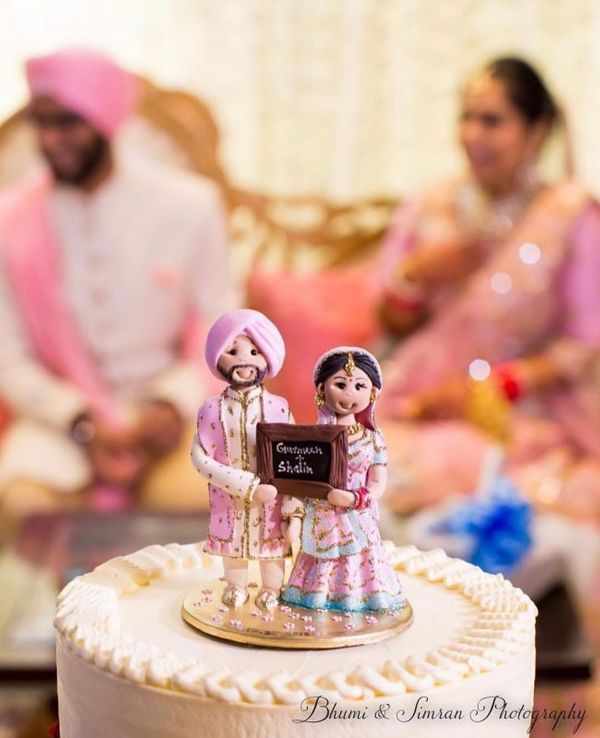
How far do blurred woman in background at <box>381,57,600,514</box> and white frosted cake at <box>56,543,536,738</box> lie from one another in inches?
94.0

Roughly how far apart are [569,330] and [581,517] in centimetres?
66

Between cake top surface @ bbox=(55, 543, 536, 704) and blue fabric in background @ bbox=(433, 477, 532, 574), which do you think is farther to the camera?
blue fabric in background @ bbox=(433, 477, 532, 574)

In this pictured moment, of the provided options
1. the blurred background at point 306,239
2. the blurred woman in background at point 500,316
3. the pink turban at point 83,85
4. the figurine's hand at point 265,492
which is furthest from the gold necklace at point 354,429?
the pink turban at point 83,85

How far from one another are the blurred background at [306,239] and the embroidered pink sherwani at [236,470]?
214cm

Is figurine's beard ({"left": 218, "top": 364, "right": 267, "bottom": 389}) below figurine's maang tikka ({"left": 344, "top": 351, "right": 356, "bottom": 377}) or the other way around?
below

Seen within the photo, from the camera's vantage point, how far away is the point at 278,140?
479 centimetres

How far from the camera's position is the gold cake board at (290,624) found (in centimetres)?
A: 138

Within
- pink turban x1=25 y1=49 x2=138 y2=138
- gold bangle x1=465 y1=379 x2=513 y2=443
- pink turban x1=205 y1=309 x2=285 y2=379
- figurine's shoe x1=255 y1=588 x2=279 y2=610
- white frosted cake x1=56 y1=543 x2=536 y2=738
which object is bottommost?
gold bangle x1=465 y1=379 x2=513 y2=443

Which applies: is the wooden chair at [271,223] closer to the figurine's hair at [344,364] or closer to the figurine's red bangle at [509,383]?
the figurine's red bangle at [509,383]

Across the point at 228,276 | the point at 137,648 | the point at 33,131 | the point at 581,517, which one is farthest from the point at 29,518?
the point at 137,648

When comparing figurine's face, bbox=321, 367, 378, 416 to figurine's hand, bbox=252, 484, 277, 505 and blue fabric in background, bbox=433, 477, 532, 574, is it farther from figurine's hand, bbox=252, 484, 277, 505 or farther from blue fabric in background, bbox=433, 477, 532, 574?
blue fabric in background, bbox=433, 477, 532, 574

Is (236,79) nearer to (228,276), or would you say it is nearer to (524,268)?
(228,276)

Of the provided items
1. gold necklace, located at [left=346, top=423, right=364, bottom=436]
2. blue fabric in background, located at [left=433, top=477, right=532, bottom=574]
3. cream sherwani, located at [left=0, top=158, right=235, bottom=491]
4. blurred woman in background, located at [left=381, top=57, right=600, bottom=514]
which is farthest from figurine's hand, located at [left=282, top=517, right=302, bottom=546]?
cream sherwani, located at [left=0, top=158, right=235, bottom=491]

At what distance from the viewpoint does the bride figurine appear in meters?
1.47
